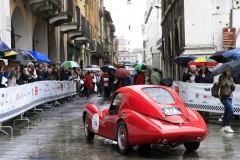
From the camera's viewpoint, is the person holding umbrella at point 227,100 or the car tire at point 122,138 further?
the person holding umbrella at point 227,100

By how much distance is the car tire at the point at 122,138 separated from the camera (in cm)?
778

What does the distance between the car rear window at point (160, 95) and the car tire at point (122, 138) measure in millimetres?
742

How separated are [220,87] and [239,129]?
139cm

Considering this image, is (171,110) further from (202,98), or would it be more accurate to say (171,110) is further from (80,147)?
(202,98)

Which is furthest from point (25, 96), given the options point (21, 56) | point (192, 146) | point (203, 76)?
point (192, 146)

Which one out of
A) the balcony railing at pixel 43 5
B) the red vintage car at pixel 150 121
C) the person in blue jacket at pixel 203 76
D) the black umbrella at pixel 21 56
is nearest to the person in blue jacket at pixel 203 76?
the person in blue jacket at pixel 203 76

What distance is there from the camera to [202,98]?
13.9 metres

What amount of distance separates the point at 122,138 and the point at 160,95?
→ 1063 mm

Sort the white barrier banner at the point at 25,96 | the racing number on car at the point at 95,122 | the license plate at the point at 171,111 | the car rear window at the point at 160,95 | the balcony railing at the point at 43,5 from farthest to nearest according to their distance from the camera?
the balcony railing at the point at 43,5
the white barrier banner at the point at 25,96
the racing number on car at the point at 95,122
the car rear window at the point at 160,95
the license plate at the point at 171,111

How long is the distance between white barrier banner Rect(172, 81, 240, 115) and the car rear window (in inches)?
201

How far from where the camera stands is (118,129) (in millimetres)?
8125

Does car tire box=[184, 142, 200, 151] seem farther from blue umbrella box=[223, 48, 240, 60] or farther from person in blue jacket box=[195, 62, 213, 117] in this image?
person in blue jacket box=[195, 62, 213, 117]

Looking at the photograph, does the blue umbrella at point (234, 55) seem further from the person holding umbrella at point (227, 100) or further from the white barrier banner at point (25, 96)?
the white barrier banner at point (25, 96)

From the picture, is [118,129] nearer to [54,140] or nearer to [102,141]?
[102,141]
